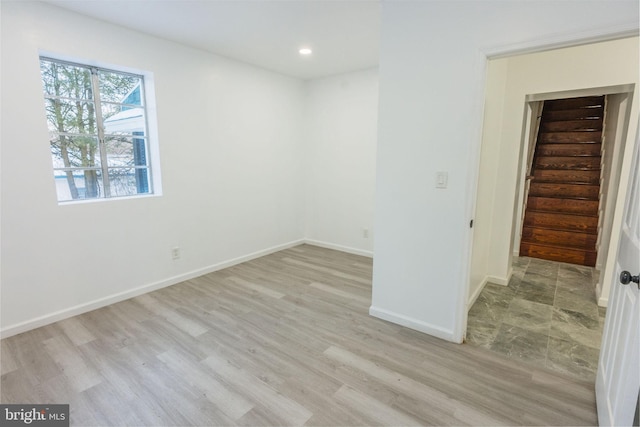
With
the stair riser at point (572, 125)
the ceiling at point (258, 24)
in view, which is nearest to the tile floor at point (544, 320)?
the stair riser at point (572, 125)

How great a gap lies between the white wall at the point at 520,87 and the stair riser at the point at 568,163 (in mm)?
1733

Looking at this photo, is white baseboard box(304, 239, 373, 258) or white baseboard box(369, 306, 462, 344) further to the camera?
white baseboard box(304, 239, 373, 258)

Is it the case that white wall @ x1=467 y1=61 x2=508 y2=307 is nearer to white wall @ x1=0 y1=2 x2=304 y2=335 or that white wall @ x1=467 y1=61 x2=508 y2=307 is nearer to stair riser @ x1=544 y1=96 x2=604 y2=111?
stair riser @ x1=544 y1=96 x2=604 y2=111

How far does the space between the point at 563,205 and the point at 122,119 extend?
5.49 metres

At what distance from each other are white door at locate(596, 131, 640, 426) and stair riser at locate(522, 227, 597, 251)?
3.09 metres

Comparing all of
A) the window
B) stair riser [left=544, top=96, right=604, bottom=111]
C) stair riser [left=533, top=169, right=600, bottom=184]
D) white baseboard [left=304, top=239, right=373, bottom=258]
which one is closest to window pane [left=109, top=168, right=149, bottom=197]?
the window

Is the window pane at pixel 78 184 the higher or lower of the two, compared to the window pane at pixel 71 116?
lower

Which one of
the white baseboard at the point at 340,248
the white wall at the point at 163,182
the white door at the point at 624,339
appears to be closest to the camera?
the white door at the point at 624,339

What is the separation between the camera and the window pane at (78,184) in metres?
2.69

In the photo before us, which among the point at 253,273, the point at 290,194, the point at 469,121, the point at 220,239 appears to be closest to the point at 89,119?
the point at 220,239

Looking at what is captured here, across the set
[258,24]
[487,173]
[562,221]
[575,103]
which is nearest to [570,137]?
[575,103]

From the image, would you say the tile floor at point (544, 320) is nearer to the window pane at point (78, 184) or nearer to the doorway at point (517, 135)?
the doorway at point (517, 135)

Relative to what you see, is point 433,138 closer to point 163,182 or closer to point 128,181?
point 163,182

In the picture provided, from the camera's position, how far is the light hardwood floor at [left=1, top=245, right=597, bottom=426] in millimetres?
1690
